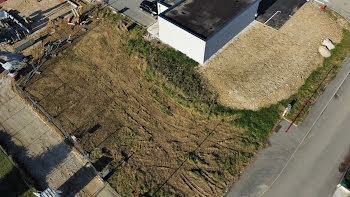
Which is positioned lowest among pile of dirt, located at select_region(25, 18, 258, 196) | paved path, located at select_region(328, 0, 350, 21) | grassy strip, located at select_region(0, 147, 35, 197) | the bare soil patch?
grassy strip, located at select_region(0, 147, 35, 197)

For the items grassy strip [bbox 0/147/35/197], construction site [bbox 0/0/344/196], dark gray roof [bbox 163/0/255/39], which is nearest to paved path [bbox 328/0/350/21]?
construction site [bbox 0/0/344/196]

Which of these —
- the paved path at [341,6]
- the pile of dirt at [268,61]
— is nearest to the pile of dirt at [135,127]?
the pile of dirt at [268,61]

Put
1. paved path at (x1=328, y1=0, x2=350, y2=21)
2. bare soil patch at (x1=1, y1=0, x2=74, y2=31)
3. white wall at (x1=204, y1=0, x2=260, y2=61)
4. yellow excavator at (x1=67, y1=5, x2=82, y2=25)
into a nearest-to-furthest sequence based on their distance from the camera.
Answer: white wall at (x1=204, y1=0, x2=260, y2=61)
yellow excavator at (x1=67, y1=5, x2=82, y2=25)
paved path at (x1=328, y1=0, x2=350, y2=21)
bare soil patch at (x1=1, y1=0, x2=74, y2=31)

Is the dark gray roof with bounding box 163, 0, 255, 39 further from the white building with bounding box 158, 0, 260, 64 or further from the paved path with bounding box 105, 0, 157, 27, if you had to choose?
the paved path with bounding box 105, 0, 157, 27

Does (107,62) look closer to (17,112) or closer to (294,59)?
(17,112)

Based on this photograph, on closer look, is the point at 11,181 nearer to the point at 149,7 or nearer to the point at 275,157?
the point at 275,157

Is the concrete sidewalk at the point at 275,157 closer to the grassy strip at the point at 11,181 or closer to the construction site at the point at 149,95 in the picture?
the construction site at the point at 149,95

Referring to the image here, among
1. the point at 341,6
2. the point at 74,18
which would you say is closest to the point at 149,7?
the point at 74,18
